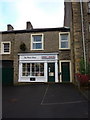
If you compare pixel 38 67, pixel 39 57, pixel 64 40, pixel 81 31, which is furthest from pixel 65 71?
pixel 81 31

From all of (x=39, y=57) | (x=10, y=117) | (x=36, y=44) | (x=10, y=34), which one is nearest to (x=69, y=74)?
(x=39, y=57)

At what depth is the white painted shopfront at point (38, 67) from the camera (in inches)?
772

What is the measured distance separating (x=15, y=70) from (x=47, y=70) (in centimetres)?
386

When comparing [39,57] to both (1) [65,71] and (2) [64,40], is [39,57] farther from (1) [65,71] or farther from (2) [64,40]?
(2) [64,40]

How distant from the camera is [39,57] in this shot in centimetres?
2000

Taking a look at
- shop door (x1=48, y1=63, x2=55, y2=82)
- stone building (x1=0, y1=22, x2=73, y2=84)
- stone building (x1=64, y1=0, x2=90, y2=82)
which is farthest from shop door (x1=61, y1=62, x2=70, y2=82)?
stone building (x1=64, y1=0, x2=90, y2=82)

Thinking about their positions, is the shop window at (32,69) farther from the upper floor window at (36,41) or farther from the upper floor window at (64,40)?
the upper floor window at (64,40)

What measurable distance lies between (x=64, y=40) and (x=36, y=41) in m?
3.38

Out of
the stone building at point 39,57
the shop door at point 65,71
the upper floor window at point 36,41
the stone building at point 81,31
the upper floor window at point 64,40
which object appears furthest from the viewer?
the upper floor window at point 36,41

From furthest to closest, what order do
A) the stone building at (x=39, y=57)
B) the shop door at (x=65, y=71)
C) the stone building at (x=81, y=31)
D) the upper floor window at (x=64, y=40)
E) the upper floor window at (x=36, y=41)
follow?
the upper floor window at (x=36, y=41)
the upper floor window at (x=64, y=40)
the stone building at (x=39, y=57)
the shop door at (x=65, y=71)
the stone building at (x=81, y=31)

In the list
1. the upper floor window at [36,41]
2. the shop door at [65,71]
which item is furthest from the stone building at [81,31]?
the upper floor window at [36,41]

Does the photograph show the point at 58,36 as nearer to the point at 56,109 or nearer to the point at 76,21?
the point at 76,21

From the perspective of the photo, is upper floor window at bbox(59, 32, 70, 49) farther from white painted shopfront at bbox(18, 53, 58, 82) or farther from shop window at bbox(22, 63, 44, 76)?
shop window at bbox(22, 63, 44, 76)

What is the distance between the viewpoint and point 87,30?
1644 centimetres
